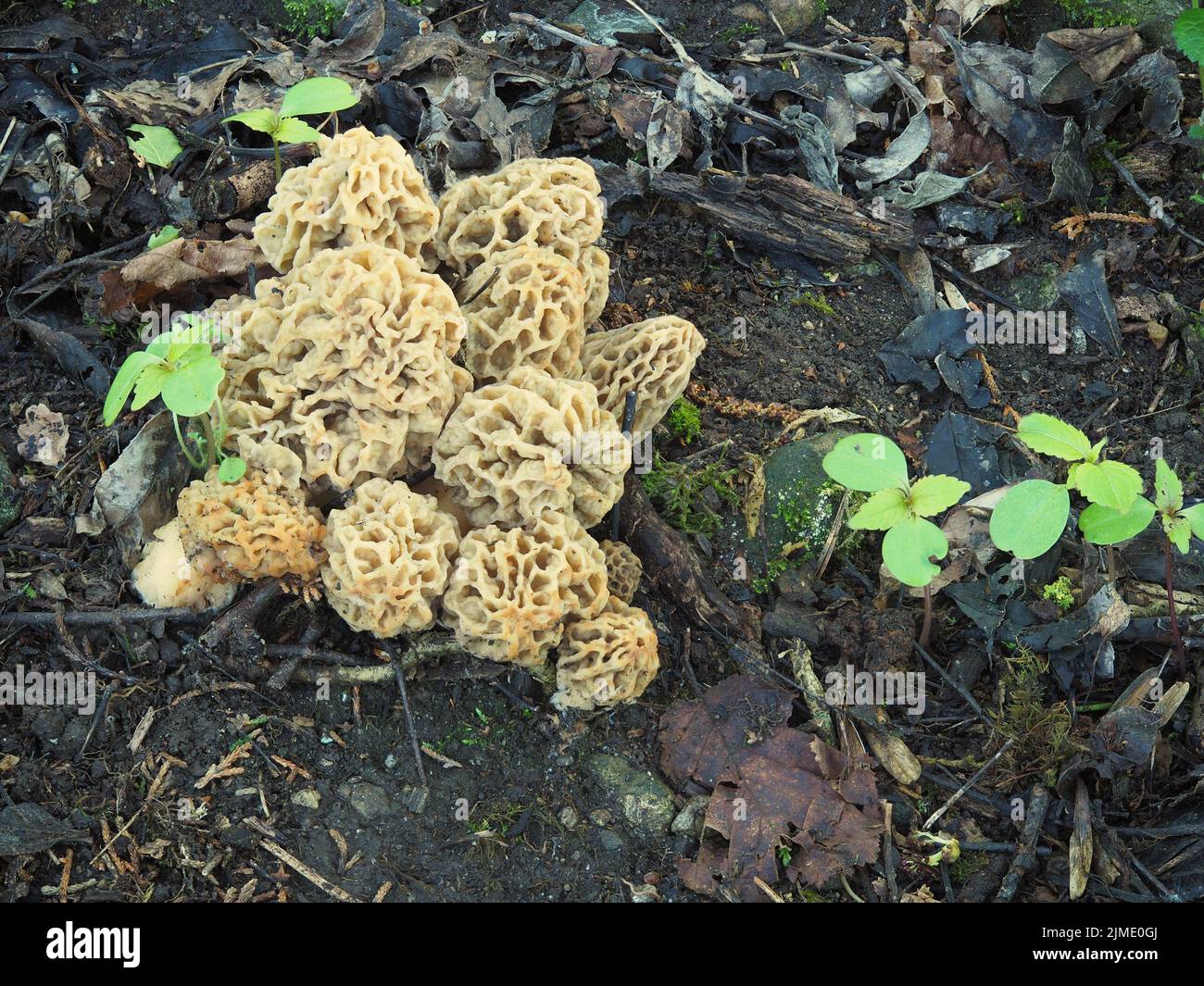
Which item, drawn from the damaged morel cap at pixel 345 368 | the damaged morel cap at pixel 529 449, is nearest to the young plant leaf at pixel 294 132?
the damaged morel cap at pixel 345 368

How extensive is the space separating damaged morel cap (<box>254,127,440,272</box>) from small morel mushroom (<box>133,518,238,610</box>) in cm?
153

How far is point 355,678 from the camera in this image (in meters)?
5.42

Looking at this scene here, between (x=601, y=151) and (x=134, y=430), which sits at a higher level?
(x=601, y=151)

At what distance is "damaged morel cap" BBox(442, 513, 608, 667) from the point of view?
5.03 m

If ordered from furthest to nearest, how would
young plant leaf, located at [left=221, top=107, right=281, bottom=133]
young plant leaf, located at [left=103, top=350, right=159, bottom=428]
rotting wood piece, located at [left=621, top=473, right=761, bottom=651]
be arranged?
young plant leaf, located at [left=221, top=107, right=281, bottom=133], rotting wood piece, located at [left=621, top=473, right=761, bottom=651], young plant leaf, located at [left=103, top=350, right=159, bottom=428]

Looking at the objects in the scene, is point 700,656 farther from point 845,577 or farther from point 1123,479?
point 1123,479

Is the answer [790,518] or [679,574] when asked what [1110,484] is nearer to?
[790,518]

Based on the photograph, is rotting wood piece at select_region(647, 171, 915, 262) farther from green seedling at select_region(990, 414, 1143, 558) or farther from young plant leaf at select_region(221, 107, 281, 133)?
green seedling at select_region(990, 414, 1143, 558)

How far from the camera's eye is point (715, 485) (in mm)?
6266

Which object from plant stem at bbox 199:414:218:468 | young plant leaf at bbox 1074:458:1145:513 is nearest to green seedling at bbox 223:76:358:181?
Result: plant stem at bbox 199:414:218:468

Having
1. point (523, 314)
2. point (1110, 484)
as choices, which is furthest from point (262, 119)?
point (1110, 484)

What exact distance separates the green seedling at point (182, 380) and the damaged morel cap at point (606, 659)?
1.82m
